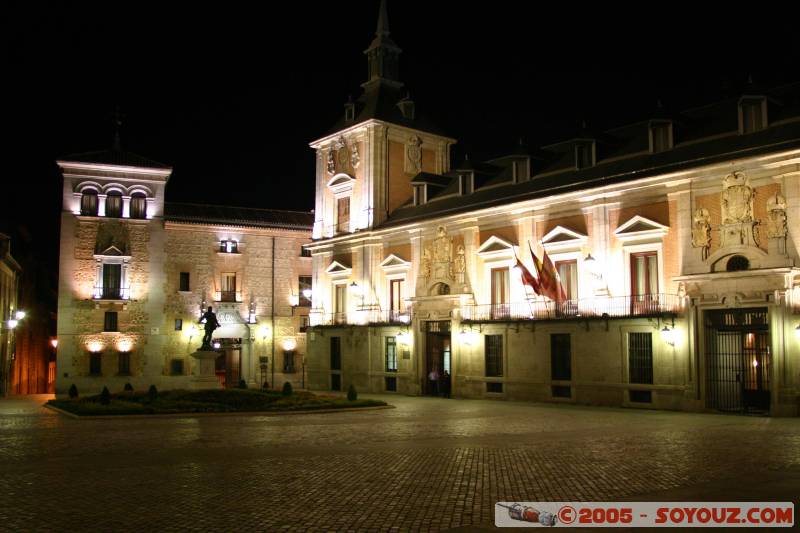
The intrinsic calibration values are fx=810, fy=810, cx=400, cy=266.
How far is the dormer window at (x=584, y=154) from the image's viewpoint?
125 ft

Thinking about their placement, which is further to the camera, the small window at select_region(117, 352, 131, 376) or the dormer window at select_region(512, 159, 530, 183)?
the small window at select_region(117, 352, 131, 376)

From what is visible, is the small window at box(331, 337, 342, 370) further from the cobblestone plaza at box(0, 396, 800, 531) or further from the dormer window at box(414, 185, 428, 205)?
the cobblestone plaza at box(0, 396, 800, 531)

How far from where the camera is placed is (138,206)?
56312mm

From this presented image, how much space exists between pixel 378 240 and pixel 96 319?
2075 centimetres

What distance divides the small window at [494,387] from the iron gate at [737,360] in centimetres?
1085

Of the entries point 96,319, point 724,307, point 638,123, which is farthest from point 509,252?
point 96,319

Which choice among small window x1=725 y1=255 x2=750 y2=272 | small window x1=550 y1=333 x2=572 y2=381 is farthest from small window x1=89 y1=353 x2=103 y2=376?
small window x1=725 y1=255 x2=750 y2=272

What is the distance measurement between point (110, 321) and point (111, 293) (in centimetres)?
190

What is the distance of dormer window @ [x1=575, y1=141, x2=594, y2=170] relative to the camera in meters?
38.0

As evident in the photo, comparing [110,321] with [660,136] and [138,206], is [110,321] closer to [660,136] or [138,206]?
[138,206]

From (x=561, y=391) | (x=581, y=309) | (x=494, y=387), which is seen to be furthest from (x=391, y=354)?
(x=581, y=309)

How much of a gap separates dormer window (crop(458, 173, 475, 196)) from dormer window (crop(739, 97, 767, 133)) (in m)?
15.7

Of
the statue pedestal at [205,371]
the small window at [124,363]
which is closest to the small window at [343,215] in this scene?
the statue pedestal at [205,371]

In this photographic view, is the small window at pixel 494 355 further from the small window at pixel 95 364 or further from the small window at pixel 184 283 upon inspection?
the small window at pixel 95 364
